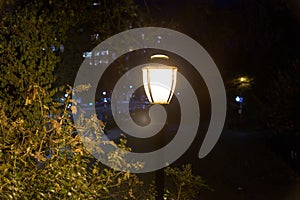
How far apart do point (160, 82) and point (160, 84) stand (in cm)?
2

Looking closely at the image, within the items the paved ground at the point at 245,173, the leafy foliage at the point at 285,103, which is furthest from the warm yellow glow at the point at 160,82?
the leafy foliage at the point at 285,103

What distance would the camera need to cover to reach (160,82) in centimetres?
380

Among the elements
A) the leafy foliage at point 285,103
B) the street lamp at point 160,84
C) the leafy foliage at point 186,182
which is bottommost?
the leafy foliage at point 186,182

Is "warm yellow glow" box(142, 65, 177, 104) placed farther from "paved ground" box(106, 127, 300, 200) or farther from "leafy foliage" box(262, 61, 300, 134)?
"leafy foliage" box(262, 61, 300, 134)

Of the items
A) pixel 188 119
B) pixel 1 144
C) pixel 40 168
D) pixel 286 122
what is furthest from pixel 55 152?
pixel 188 119

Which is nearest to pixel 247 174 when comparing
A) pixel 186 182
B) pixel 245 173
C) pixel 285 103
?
pixel 245 173

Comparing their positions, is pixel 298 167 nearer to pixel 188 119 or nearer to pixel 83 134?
pixel 83 134

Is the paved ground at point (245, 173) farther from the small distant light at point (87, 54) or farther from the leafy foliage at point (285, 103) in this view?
the small distant light at point (87, 54)

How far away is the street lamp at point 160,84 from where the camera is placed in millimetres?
3783

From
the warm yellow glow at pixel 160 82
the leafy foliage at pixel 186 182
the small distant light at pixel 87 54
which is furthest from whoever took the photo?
the small distant light at pixel 87 54

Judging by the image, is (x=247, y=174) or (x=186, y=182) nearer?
(x=186, y=182)

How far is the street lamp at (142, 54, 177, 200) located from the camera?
3783mm

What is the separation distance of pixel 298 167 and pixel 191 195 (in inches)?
326

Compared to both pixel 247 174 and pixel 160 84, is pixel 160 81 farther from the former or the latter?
pixel 247 174
